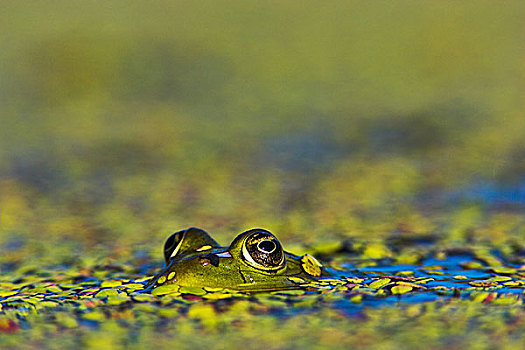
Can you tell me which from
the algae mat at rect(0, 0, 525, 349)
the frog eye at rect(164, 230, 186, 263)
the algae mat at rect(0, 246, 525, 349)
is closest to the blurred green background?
the algae mat at rect(0, 0, 525, 349)

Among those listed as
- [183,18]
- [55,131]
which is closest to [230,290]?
[55,131]

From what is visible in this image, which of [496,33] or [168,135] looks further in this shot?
[496,33]

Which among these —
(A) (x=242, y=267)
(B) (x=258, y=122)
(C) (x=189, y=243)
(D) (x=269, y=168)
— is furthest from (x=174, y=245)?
(B) (x=258, y=122)

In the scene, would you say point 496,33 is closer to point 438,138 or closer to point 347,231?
point 438,138

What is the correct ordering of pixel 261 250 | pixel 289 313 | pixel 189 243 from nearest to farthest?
pixel 289 313
pixel 261 250
pixel 189 243

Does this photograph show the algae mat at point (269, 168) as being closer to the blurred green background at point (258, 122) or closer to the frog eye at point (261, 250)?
the blurred green background at point (258, 122)

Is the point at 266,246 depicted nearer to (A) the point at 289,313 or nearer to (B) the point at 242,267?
(B) the point at 242,267

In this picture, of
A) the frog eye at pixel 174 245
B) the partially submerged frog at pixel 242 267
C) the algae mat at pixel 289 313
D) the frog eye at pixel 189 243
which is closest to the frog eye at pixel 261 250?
the partially submerged frog at pixel 242 267
